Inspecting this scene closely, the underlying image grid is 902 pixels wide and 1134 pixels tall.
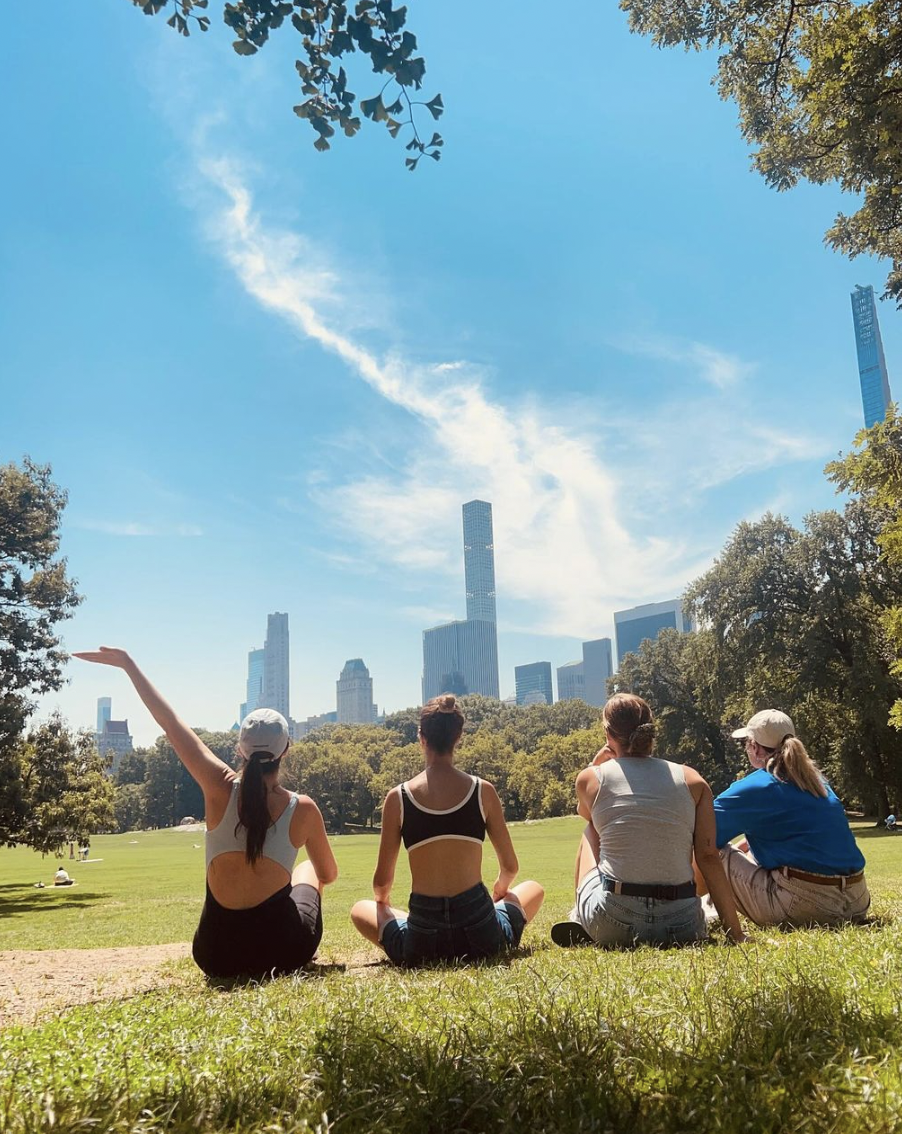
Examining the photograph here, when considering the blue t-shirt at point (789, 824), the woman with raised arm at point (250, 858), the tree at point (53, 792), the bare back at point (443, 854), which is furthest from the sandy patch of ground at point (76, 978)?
the tree at point (53, 792)

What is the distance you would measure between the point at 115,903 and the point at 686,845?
55.0 feet

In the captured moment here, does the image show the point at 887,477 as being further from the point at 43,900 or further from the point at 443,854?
the point at 43,900

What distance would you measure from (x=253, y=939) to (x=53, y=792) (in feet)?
58.8

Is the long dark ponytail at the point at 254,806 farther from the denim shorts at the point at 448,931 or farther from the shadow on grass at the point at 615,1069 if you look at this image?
the shadow on grass at the point at 615,1069

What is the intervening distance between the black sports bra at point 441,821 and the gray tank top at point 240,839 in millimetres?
655

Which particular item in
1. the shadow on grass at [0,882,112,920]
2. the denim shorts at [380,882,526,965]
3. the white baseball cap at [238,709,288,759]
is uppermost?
the white baseball cap at [238,709,288,759]

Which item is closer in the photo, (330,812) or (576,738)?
(576,738)

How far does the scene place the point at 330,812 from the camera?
274 ft

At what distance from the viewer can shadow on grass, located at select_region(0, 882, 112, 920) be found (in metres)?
17.4

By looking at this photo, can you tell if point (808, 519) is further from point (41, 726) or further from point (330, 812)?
point (330, 812)

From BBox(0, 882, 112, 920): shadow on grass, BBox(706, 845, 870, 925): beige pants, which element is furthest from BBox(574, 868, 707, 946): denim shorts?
BBox(0, 882, 112, 920): shadow on grass

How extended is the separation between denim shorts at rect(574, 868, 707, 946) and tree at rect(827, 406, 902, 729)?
7487 mm

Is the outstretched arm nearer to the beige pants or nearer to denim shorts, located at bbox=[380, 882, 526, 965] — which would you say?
denim shorts, located at bbox=[380, 882, 526, 965]

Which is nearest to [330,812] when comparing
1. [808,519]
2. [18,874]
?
[18,874]
